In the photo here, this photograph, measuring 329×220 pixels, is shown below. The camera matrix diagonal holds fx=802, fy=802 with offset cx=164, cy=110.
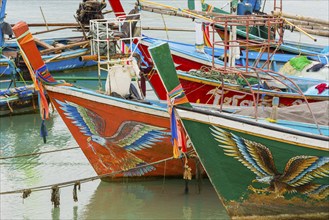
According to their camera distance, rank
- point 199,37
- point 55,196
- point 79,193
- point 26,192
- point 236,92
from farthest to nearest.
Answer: point 199,37
point 236,92
point 79,193
point 55,196
point 26,192

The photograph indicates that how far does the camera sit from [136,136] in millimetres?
9539

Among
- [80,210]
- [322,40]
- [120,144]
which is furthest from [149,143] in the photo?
[322,40]

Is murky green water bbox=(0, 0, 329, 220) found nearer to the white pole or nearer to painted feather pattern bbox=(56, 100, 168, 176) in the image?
painted feather pattern bbox=(56, 100, 168, 176)

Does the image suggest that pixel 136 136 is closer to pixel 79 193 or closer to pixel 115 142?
pixel 115 142

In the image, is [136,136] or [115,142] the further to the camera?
[115,142]

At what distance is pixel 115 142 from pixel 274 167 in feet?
7.85

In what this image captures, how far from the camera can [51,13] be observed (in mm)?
26141

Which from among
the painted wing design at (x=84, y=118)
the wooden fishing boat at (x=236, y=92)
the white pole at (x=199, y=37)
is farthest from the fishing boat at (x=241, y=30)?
the painted wing design at (x=84, y=118)

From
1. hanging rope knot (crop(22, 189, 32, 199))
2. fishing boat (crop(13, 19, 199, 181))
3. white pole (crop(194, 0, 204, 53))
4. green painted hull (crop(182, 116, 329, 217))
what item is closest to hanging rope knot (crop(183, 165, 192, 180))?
fishing boat (crop(13, 19, 199, 181))

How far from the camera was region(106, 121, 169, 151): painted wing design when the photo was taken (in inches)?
370

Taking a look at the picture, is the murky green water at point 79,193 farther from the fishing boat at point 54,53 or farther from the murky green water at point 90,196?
the fishing boat at point 54,53

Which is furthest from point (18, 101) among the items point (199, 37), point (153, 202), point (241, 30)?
point (153, 202)

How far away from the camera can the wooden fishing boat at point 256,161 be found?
770cm

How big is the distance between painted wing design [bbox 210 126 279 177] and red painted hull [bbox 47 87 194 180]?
133cm
